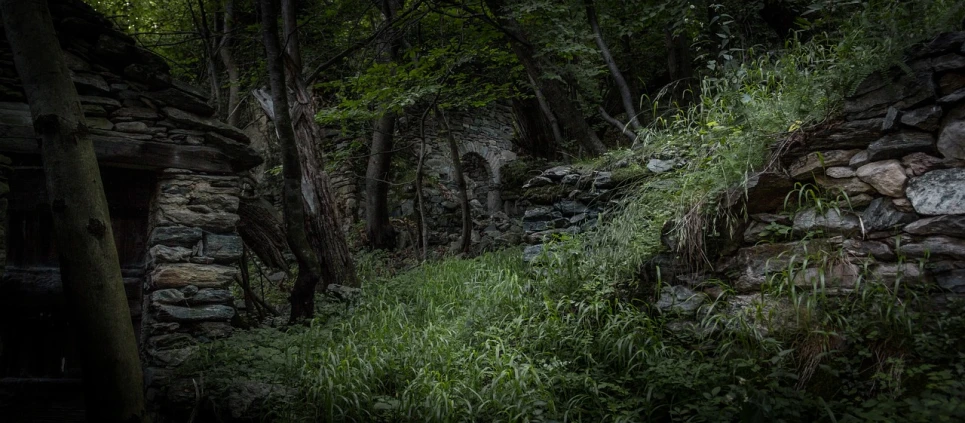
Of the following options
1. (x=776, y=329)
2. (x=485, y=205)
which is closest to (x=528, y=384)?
(x=776, y=329)

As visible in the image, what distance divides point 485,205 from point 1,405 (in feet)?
29.0

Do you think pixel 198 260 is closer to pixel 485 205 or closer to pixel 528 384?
pixel 528 384

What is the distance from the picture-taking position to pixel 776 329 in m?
2.86

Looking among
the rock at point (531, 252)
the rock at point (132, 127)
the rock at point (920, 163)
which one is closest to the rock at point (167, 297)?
the rock at point (132, 127)

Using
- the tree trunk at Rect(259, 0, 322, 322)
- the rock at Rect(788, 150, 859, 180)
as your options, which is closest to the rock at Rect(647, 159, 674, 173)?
the rock at Rect(788, 150, 859, 180)

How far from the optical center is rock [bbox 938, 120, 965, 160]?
8.87ft

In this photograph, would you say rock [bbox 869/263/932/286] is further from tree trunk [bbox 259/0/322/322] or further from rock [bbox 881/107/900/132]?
tree trunk [bbox 259/0/322/322]

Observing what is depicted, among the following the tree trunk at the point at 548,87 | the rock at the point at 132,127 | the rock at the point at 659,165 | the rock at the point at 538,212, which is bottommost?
the rock at the point at 538,212

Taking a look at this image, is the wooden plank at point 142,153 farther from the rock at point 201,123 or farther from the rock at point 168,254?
the rock at point 168,254

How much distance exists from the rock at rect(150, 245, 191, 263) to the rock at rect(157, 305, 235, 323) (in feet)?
1.21

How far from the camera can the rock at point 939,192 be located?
8.73 feet

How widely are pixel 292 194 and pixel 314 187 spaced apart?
563mm

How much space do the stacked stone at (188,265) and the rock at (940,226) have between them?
4680 millimetres

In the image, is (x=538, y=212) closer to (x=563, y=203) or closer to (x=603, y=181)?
(x=563, y=203)
